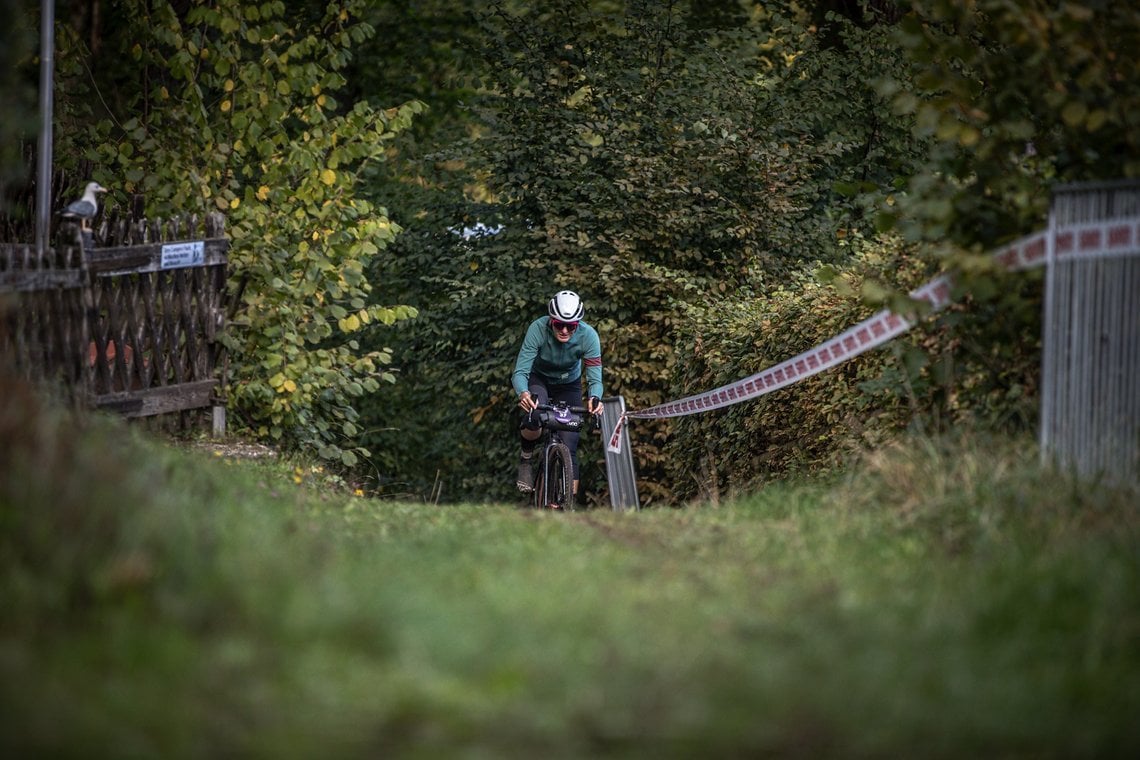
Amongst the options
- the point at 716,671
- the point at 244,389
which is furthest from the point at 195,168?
the point at 716,671

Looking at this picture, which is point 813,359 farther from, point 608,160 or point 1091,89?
point 608,160

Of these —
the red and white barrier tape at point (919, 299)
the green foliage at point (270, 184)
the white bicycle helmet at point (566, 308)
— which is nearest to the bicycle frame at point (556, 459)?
the white bicycle helmet at point (566, 308)

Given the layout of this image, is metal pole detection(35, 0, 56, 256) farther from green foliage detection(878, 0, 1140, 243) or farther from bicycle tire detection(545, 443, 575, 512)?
green foliage detection(878, 0, 1140, 243)

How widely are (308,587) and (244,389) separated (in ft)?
23.9

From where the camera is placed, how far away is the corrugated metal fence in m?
6.48

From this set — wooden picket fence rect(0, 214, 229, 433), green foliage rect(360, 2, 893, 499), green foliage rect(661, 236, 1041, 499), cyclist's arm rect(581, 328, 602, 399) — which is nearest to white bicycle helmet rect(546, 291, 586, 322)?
cyclist's arm rect(581, 328, 602, 399)

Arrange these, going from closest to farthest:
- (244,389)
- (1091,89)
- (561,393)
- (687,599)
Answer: (687,599) < (1091,89) < (244,389) < (561,393)

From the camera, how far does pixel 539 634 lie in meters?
4.75

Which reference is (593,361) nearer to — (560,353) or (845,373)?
(560,353)

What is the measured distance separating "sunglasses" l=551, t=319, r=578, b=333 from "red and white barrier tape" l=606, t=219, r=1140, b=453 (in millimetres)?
1278

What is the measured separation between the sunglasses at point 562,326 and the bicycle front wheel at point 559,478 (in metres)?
1.00

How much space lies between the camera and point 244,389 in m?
11.8

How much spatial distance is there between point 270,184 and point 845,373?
553cm

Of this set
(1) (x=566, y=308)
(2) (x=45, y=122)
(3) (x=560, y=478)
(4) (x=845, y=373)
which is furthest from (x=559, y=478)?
(2) (x=45, y=122)
